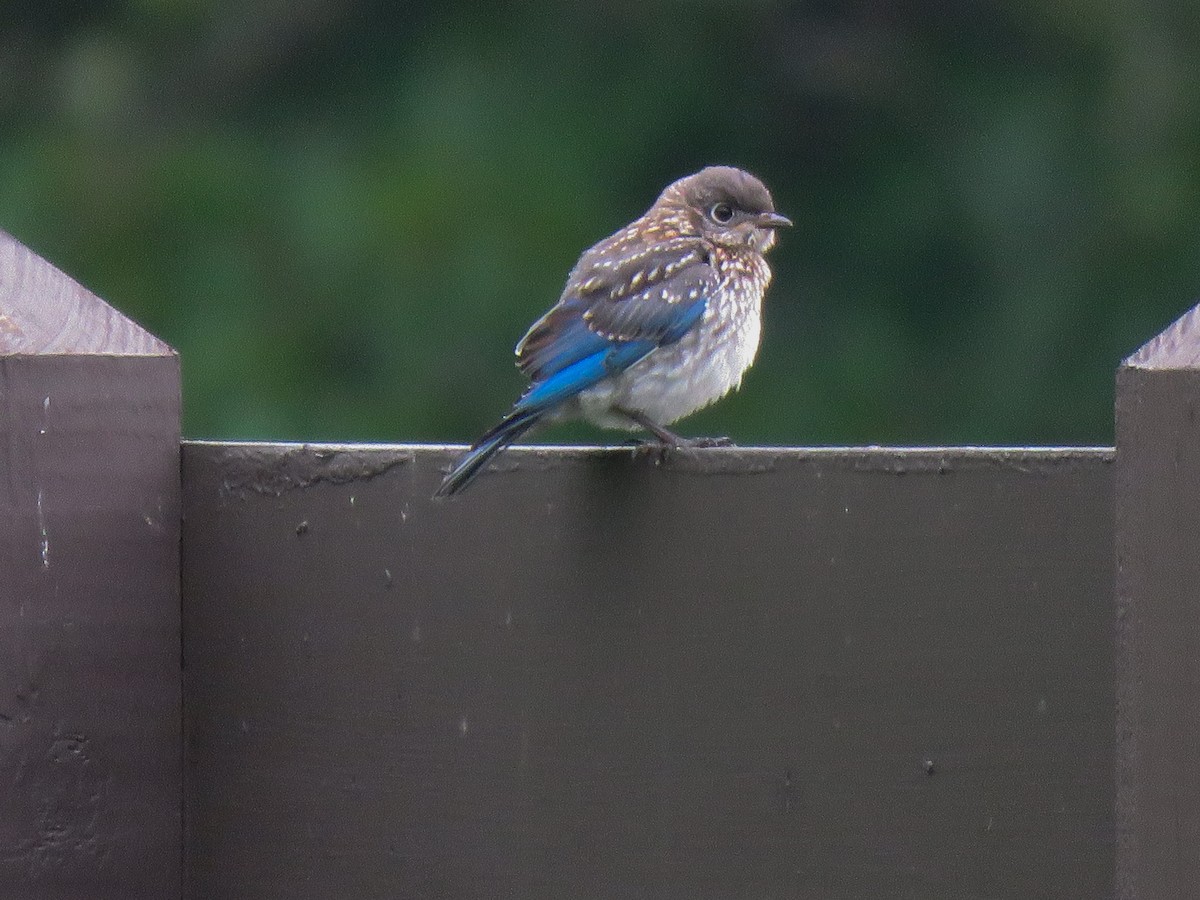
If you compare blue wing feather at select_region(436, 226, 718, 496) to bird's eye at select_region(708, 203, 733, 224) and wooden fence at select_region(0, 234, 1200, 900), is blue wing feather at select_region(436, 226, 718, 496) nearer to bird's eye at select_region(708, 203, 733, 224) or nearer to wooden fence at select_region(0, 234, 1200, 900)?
bird's eye at select_region(708, 203, 733, 224)

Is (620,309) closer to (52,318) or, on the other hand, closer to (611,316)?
(611,316)

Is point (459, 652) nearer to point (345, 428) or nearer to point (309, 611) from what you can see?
point (309, 611)

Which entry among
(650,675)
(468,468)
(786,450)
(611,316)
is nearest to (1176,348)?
(786,450)

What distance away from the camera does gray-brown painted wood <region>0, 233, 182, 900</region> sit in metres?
1.94

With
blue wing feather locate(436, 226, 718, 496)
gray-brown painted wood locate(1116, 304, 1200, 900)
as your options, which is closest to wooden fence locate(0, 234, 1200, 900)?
gray-brown painted wood locate(1116, 304, 1200, 900)

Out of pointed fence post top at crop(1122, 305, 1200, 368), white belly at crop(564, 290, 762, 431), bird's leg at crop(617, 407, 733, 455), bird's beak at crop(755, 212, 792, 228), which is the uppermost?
bird's beak at crop(755, 212, 792, 228)

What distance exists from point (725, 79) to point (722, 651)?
717cm

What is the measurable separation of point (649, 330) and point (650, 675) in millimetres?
1911

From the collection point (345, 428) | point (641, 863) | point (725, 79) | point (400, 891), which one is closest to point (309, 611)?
point (400, 891)

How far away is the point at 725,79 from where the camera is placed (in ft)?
28.7

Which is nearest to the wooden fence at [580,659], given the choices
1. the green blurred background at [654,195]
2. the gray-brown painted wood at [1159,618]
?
the gray-brown painted wood at [1159,618]

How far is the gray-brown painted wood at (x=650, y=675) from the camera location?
164 centimetres

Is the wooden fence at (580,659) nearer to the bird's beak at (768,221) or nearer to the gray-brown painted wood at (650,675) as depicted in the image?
the gray-brown painted wood at (650,675)

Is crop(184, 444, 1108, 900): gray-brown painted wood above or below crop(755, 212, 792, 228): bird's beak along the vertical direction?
below
